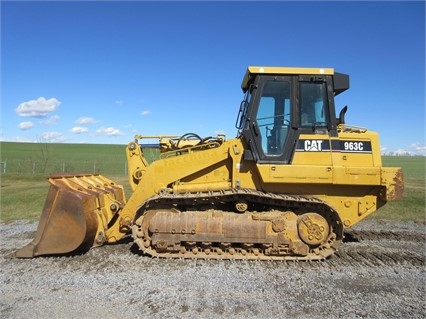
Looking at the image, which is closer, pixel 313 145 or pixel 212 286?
pixel 212 286

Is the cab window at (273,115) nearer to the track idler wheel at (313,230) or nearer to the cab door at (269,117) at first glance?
the cab door at (269,117)

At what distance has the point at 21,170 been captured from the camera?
29.3 metres

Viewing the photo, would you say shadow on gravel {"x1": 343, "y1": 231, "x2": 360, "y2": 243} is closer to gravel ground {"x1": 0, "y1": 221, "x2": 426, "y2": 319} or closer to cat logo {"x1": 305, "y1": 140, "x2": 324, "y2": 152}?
gravel ground {"x1": 0, "y1": 221, "x2": 426, "y2": 319}

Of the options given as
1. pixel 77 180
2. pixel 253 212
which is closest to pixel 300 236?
pixel 253 212

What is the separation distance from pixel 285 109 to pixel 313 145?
870 millimetres

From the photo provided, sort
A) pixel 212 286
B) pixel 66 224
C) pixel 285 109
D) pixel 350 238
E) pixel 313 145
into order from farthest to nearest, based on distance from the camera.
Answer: pixel 350 238, pixel 285 109, pixel 313 145, pixel 66 224, pixel 212 286

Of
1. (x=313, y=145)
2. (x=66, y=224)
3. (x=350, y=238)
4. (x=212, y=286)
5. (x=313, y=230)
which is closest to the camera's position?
(x=212, y=286)

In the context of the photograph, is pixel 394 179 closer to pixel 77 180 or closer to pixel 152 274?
pixel 152 274

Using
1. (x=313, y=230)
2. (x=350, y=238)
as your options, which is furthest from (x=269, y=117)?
(x=350, y=238)

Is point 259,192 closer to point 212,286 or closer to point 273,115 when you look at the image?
point 273,115

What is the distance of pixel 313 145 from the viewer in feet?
21.6

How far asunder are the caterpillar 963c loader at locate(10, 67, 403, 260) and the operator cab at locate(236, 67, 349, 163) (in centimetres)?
2

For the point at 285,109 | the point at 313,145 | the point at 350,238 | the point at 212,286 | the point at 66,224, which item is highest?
the point at 285,109

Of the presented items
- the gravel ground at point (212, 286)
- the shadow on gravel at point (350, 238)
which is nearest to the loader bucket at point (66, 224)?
the gravel ground at point (212, 286)
